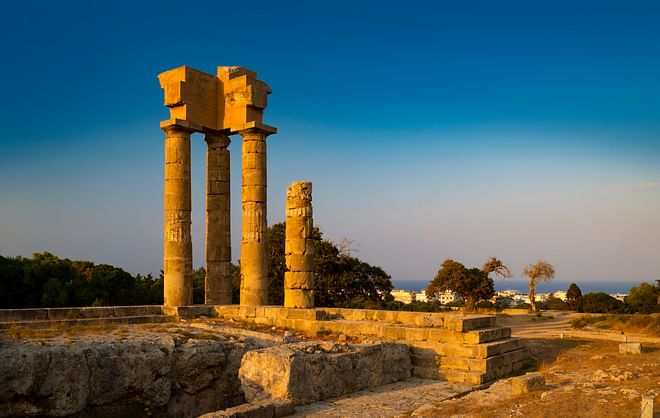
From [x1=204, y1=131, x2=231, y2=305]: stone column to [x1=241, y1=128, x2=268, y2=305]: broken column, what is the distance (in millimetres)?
1229

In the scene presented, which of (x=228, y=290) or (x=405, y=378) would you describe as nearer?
(x=405, y=378)

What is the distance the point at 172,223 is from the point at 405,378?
10.3 meters

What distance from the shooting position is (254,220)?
19.7 metres

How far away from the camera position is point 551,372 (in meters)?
11.8

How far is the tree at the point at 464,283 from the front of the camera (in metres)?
35.0

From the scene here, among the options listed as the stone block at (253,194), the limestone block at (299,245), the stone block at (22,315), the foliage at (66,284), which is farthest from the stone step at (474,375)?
the foliage at (66,284)

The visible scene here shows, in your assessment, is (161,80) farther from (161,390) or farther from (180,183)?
(161,390)

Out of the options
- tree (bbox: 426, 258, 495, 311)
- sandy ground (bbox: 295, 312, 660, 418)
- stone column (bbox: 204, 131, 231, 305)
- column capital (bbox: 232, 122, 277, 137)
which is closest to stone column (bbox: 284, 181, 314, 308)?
column capital (bbox: 232, 122, 277, 137)

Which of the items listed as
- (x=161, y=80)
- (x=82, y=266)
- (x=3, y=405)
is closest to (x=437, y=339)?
(x=3, y=405)

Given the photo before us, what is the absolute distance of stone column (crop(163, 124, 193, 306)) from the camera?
19.0 metres

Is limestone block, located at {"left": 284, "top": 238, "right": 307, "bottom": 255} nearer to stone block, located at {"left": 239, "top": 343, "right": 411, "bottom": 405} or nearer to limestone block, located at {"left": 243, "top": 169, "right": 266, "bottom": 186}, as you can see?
limestone block, located at {"left": 243, "top": 169, "right": 266, "bottom": 186}

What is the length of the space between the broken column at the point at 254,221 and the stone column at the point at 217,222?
4.03 ft

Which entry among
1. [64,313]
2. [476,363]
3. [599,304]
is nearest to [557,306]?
[599,304]

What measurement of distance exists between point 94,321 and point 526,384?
37.7ft
